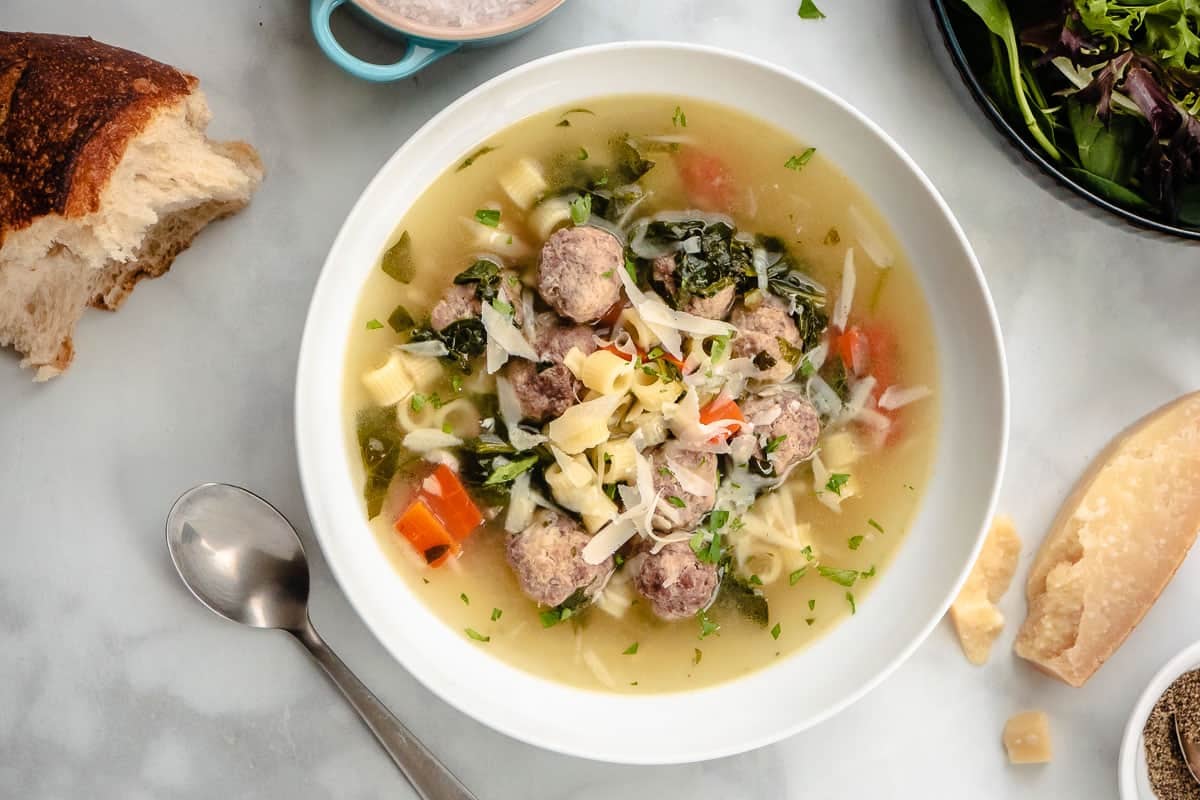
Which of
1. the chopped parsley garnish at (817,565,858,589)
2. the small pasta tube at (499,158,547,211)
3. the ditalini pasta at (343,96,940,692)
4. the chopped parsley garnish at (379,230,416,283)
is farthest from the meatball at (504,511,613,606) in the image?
the small pasta tube at (499,158,547,211)

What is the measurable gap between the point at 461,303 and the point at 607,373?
46cm

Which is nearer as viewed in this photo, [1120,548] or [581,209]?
[581,209]

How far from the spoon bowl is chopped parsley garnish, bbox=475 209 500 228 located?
104 centimetres

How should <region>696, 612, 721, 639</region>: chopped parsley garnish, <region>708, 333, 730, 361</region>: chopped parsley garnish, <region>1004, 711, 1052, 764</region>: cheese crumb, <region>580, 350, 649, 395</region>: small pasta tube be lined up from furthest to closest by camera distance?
<region>1004, 711, 1052, 764</region>: cheese crumb < <region>696, 612, 721, 639</region>: chopped parsley garnish < <region>708, 333, 730, 361</region>: chopped parsley garnish < <region>580, 350, 649, 395</region>: small pasta tube

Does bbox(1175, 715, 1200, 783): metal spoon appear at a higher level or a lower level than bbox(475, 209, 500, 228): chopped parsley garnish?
lower

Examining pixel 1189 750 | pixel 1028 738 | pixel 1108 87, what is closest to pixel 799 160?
pixel 1108 87

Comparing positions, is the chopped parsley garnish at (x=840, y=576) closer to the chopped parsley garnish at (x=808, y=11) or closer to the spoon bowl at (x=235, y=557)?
the spoon bowl at (x=235, y=557)

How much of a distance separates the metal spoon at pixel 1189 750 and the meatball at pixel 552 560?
188 cm

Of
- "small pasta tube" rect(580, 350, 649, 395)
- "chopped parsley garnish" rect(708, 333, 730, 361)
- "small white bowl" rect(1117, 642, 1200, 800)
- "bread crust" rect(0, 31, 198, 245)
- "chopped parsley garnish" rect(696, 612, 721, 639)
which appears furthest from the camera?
"small white bowl" rect(1117, 642, 1200, 800)

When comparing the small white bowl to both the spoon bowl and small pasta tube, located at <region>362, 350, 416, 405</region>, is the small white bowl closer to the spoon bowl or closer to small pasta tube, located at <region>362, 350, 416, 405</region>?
small pasta tube, located at <region>362, 350, 416, 405</region>

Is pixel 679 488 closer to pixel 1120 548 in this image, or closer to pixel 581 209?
pixel 581 209

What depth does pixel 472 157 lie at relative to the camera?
265 cm

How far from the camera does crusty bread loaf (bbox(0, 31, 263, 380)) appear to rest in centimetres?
245

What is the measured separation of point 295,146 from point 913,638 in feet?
7.44
